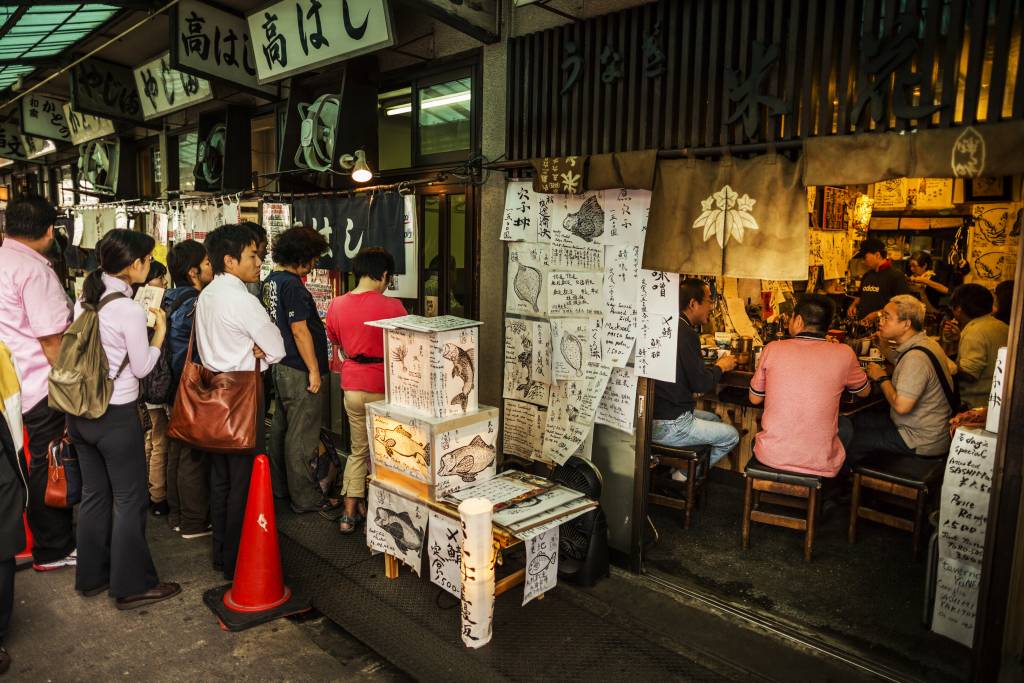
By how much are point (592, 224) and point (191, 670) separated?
4357 millimetres

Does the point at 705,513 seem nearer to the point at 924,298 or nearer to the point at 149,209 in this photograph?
the point at 924,298

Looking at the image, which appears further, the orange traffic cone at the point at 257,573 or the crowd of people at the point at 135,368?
the orange traffic cone at the point at 257,573

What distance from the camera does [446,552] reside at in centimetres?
489

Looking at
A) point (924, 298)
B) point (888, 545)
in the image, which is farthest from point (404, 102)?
point (924, 298)

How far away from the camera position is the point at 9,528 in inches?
162

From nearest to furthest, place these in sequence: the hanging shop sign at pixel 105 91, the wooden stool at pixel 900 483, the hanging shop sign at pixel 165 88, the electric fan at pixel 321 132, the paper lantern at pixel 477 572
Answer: the paper lantern at pixel 477 572, the wooden stool at pixel 900 483, the electric fan at pixel 321 132, the hanging shop sign at pixel 165 88, the hanging shop sign at pixel 105 91

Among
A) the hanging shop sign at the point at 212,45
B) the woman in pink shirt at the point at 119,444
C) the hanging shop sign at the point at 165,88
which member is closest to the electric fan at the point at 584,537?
the woman in pink shirt at the point at 119,444

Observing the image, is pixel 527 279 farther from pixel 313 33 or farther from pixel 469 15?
pixel 313 33

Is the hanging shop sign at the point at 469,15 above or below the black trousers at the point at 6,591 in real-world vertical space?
above

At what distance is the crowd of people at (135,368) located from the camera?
15.5ft

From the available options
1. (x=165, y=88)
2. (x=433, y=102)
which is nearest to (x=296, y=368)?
(x=433, y=102)

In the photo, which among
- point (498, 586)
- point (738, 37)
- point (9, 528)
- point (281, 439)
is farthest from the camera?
point (281, 439)

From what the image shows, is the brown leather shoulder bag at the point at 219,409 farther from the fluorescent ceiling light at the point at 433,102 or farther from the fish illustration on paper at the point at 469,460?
the fluorescent ceiling light at the point at 433,102

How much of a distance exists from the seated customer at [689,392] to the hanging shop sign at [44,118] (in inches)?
559
